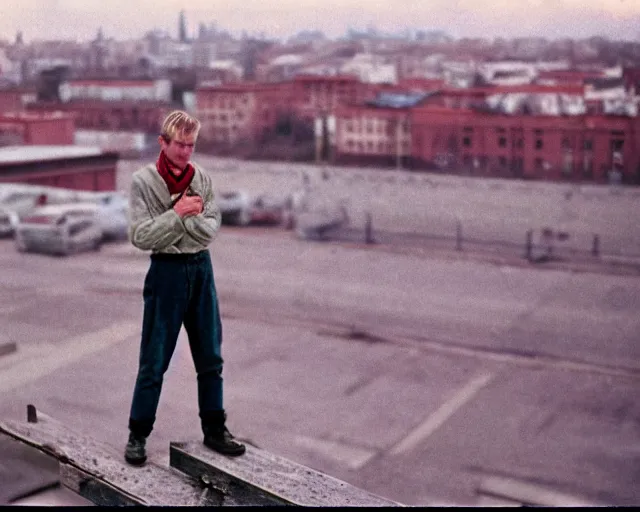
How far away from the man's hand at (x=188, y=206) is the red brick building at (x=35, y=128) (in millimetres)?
5117

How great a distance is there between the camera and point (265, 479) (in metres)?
2.03

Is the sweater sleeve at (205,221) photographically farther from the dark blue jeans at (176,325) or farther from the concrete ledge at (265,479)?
the concrete ledge at (265,479)

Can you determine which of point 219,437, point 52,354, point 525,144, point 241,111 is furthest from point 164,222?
point 241,111

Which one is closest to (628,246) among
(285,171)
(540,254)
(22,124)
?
(540,254)

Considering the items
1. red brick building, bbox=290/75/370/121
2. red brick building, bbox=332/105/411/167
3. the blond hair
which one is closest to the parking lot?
red brick building, bbox=332/105/411/167

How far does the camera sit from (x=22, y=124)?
6809 mm

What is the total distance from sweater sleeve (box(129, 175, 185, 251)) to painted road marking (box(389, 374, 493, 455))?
2418 mm

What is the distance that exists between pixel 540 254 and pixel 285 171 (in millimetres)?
1941

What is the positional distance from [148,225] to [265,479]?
621 mm

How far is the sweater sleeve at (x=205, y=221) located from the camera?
204 cm

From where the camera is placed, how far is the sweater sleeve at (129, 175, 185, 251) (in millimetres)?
2021

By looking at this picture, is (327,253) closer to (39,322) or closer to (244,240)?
(244,240)

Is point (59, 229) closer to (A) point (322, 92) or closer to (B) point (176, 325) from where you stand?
(A) point (322, 92)

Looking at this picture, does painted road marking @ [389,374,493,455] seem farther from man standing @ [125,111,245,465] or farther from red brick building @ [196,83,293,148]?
red brick building @ [196,83,293,148]
